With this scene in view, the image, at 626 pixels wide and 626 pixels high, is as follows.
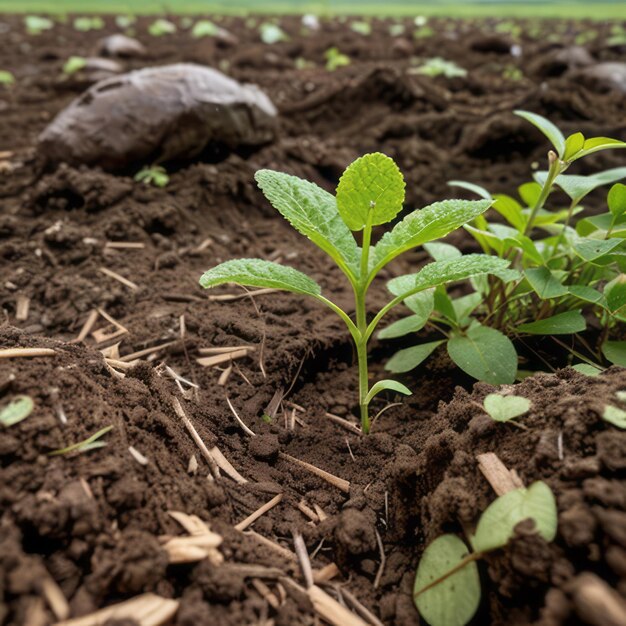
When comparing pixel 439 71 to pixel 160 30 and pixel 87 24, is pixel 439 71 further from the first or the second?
pixel 87 24

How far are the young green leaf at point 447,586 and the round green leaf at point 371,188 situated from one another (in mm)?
740

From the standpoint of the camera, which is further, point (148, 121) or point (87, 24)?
point (87, 24)

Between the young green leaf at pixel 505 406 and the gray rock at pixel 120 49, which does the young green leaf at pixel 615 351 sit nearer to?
the young green leaf at pixel 505 406

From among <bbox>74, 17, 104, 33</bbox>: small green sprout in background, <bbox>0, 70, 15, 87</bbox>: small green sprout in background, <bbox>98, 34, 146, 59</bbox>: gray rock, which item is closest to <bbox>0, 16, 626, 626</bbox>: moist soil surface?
<bbox>0, 70, 15, 87</bbox>: small green sprout in background

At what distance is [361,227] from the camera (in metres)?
1.30

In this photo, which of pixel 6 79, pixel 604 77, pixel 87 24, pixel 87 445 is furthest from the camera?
pixel 87 24

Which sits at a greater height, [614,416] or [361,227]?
[361,227]

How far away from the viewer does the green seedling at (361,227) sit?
1.21 m

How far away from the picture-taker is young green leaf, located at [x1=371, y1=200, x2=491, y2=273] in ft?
4.00

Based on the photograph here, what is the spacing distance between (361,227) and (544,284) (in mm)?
556

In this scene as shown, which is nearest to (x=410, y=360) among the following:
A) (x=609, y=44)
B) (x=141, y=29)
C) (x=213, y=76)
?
(x=213, y=76)

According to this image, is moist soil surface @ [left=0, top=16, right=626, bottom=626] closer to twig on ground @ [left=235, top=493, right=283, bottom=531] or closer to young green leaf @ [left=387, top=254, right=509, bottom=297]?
twig on ground @ [left=235, top=493, right=283, bottom=531]

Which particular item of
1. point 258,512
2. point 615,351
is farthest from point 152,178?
point 615,351

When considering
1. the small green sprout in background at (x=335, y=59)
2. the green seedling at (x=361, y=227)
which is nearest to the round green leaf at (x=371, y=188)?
the green seedling at (x=361, y=227)
